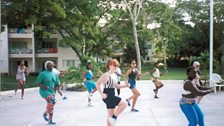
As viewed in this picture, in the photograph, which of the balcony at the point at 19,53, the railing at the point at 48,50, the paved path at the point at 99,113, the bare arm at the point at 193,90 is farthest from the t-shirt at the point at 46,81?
the railing at the point at 48,50

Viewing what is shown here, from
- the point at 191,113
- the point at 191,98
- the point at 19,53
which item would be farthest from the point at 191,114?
the point at 19,53

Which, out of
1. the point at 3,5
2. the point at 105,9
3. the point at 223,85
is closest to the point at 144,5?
the point at 105,9

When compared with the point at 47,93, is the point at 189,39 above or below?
above

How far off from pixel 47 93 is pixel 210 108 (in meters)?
5.98

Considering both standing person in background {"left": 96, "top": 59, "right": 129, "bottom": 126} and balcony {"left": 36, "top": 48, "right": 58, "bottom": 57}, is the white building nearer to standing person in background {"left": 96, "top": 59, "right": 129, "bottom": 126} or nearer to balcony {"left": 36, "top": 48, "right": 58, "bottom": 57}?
balcony {"left": 36, "top": 48, "right": 58, "bottom": 57}

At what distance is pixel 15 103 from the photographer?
13180 millimetres

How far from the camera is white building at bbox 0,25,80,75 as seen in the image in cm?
4128

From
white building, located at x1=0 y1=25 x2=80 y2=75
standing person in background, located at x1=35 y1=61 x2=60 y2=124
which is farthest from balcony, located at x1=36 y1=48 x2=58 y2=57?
standing person in background, located at x1=35 y1=61 x2=60 y2=124

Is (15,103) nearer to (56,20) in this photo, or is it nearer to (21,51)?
(56,20)

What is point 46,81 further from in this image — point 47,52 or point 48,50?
point 48,50

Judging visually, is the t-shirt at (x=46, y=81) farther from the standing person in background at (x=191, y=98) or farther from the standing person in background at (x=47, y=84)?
the standing person in background at (x=191, y=98)

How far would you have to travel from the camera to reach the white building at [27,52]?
41.3m

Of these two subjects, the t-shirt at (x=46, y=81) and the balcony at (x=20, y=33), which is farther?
the balcony at (x=20, y=33)

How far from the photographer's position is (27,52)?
1638 inches
